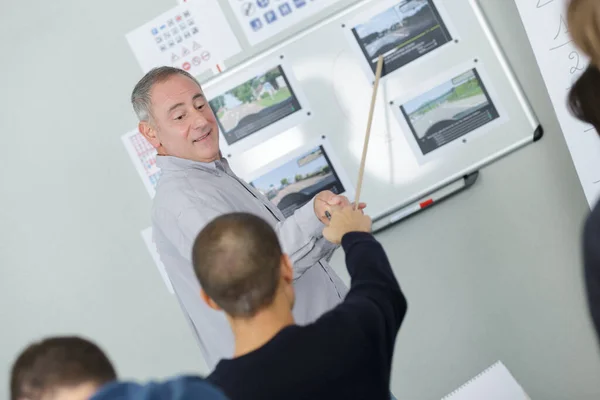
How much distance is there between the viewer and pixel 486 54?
6.07 ft

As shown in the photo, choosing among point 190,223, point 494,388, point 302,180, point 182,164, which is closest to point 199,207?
point 190,223

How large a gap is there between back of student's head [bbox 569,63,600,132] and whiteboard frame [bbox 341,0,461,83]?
0.78 metres

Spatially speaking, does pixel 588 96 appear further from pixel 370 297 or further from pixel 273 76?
pixel 273 76

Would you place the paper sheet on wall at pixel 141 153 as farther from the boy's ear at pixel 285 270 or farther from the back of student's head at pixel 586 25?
the back of student's head at pixel 586 25

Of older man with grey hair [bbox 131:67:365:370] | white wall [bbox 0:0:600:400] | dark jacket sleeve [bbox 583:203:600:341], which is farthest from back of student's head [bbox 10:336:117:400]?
white wall [bbox 0:0:600:400]

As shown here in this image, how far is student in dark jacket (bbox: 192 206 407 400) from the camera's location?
90 cm

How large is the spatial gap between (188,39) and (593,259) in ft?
4.89

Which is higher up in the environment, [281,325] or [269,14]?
[269,14]

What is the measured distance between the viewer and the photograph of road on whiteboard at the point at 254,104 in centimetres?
196

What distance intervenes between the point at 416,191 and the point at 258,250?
1014mm

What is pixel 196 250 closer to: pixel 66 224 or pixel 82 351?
pixel 82 351

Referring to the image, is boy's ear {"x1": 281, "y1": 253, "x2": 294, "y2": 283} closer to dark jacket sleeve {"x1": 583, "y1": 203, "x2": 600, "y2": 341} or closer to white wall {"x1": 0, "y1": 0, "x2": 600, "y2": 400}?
dark jacket sleeve {"x1": 583, "y1": 203, "x2": 600, "y2": 341}

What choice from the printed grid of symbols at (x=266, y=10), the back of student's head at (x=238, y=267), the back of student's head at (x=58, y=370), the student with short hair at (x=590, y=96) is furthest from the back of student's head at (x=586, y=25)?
the printed grid of symbols at (x=266, y=10)

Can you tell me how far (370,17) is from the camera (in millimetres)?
1891
